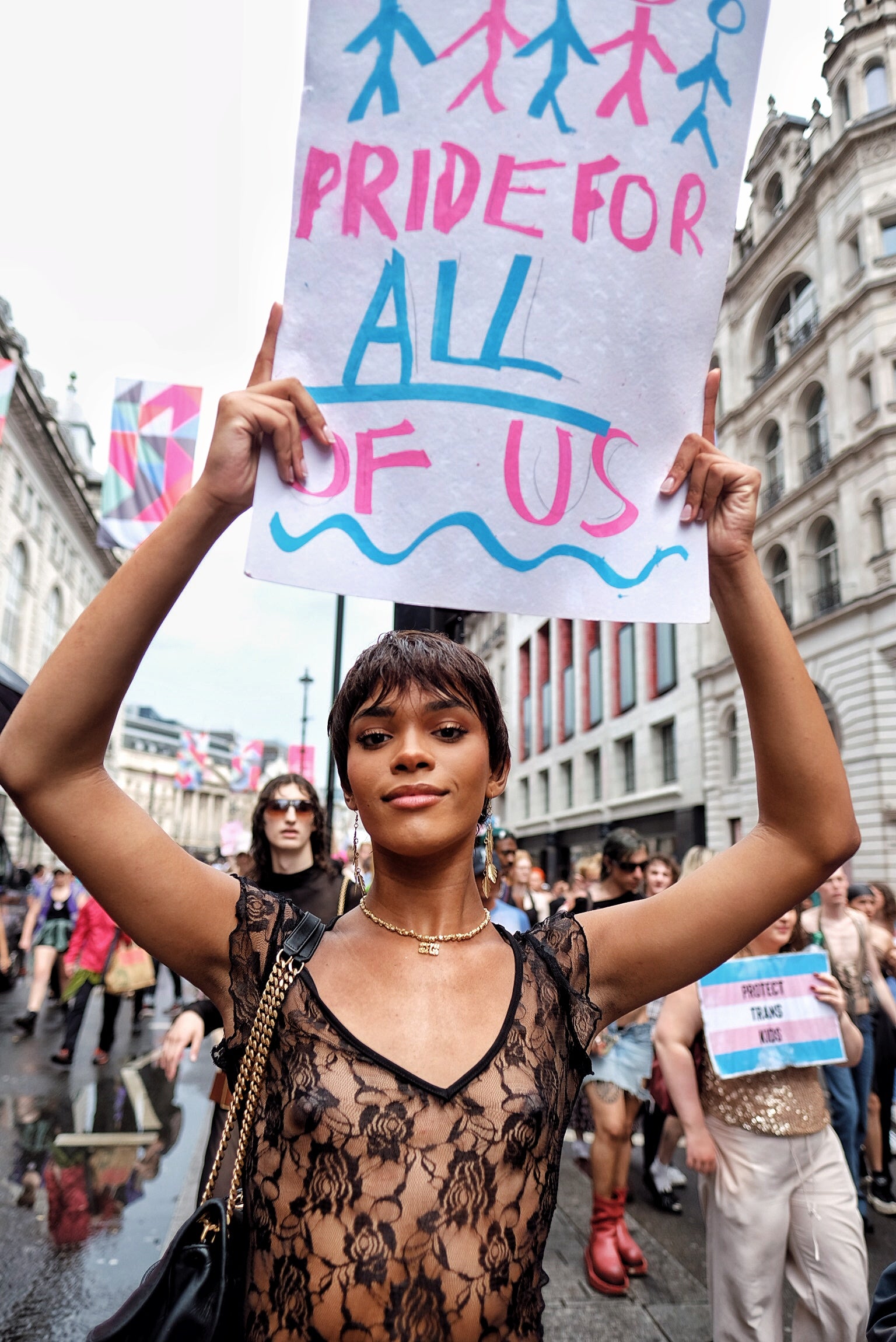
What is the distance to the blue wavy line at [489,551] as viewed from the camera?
1.87 meters

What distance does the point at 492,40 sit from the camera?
1894 millimetres

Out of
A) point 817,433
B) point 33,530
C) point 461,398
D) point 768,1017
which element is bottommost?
point 768,1017

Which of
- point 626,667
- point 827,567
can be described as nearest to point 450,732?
point 827,567

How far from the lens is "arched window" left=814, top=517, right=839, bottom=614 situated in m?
23.5

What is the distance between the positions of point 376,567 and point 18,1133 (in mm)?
6496

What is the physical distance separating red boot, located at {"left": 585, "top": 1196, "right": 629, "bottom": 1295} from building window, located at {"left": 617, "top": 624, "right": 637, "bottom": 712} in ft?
90.7

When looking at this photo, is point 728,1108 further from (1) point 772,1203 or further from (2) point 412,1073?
(2) point 412,1073

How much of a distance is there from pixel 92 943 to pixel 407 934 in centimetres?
830

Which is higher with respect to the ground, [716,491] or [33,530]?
[33,530]

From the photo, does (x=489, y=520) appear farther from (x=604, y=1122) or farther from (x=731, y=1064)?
(x=604, y=1122)

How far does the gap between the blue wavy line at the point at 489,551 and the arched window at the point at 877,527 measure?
21892mm

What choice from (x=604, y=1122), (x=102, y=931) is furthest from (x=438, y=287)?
(x=102, y=931)

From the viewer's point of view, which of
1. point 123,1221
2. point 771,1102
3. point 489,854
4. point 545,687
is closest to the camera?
point 489,854

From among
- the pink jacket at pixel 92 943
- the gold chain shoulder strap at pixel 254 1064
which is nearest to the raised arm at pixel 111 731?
the gold chain shoulder strap at pixel 254 1064
